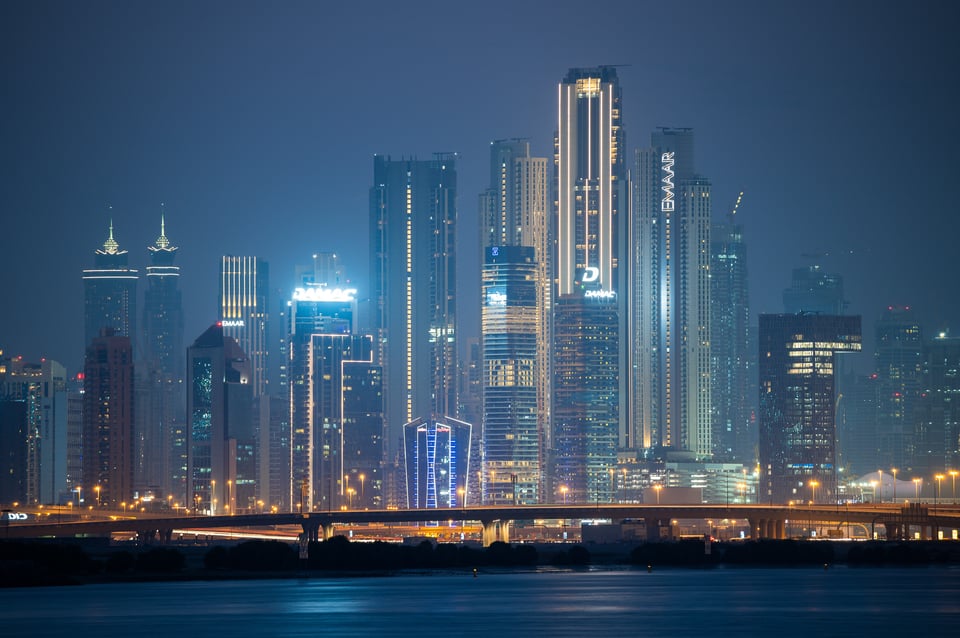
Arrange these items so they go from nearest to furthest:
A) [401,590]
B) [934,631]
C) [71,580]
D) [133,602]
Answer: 1. [934,631]
2. [133,602]
3. [401,590]
4. [71,580]

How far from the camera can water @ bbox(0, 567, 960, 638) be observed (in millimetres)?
115250

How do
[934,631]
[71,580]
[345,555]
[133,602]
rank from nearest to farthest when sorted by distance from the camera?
[934,631]
[133,602]
[71,580]
[345,555]

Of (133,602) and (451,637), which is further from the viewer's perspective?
(133,602)

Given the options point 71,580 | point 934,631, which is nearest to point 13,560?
point 71,580

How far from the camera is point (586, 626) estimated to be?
116m

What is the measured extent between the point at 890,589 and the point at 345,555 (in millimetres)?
66515

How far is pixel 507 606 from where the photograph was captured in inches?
5276

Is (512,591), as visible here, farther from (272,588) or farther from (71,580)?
(71,580)

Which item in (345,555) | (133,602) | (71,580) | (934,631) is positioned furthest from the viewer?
(345,555)

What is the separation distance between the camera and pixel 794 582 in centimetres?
16350

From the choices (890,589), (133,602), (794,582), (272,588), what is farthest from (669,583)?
(133,602)

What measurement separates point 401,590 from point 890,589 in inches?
1595

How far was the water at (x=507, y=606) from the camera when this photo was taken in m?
115

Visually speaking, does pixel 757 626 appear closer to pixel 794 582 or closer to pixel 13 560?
pixel 794 582
